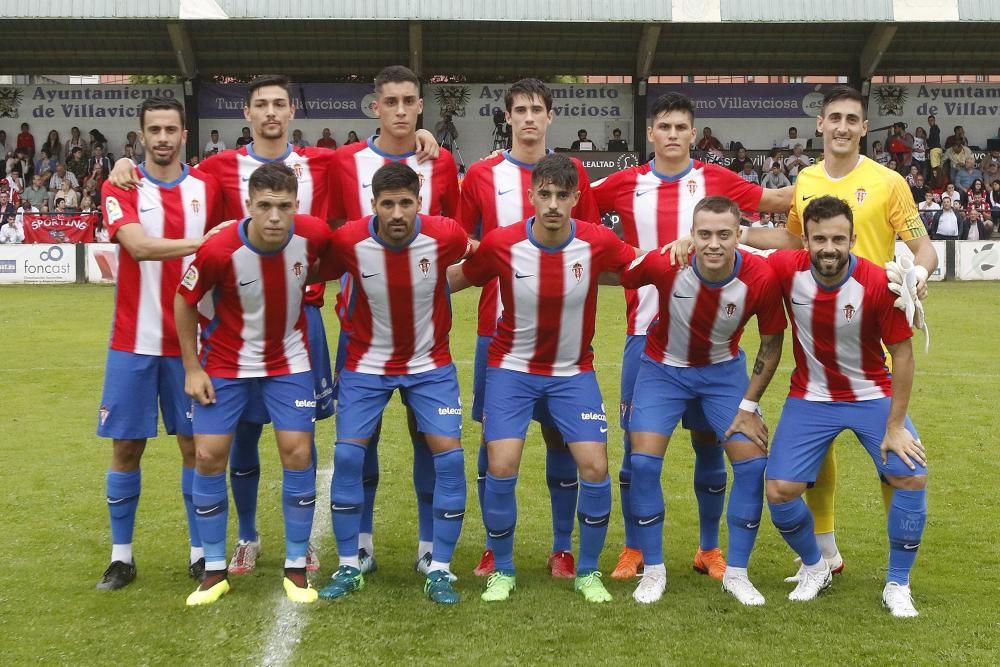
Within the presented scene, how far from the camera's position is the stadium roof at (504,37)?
23.3 m

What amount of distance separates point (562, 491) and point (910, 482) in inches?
62.6

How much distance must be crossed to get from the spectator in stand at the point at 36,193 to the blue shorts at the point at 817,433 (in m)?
22.0

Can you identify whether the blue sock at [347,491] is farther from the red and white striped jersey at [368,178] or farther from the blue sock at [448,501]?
the red and white striped jersey at [368,178]

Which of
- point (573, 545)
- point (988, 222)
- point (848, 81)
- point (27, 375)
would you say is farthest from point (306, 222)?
point (848, 81)

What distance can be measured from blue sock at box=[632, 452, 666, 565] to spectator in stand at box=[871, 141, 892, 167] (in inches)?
897

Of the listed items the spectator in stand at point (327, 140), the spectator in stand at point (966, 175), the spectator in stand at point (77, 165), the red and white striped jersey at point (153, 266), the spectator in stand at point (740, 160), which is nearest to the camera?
the red and white striped jersey at point (153, 266)

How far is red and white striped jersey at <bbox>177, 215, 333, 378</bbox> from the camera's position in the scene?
4.79 m

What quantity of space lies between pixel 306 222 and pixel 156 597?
5.97ft

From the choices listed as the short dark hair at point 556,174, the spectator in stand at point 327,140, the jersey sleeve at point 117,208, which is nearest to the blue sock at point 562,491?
the short dark hair at point 556,174

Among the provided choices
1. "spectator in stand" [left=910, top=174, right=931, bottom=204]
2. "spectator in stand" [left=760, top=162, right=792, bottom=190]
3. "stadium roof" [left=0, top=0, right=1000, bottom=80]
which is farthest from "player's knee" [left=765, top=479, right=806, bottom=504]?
"spectator in stand" [left=910, top=174, right=931, bottom=204]

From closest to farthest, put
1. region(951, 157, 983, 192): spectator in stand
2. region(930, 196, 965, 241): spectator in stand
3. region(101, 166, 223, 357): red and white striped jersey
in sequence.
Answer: region(101, 166, 223, 357): red and white striped jersey, region(930, 196, 965, 241): spectator in stand, region(951, 157, 983, 192): spectator in stand

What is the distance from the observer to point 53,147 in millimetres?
25922

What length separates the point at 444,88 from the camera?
26781mm

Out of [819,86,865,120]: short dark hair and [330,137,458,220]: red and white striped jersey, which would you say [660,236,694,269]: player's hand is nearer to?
[819,86,865,120]: short dark hair
